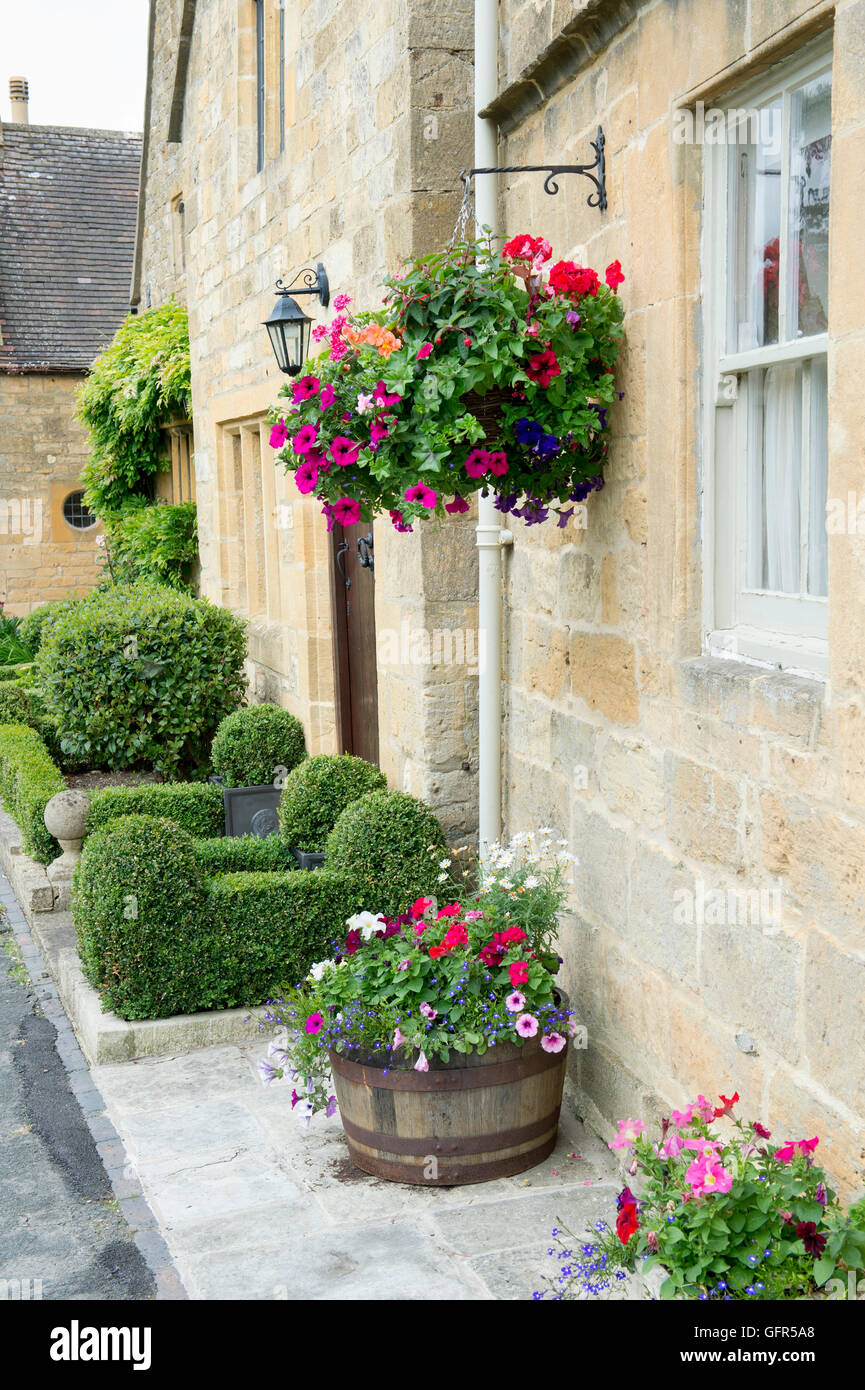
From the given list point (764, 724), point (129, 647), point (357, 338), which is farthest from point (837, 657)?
point (129, 647)

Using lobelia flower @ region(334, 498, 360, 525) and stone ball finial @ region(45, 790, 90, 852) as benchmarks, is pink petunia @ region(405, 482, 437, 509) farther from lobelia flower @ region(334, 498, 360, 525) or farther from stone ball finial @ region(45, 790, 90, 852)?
stone ball finial @ region(45, 790, 90, 852)

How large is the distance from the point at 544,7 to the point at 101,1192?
165 inches

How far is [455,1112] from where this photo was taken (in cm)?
408

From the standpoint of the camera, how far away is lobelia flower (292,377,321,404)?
13.0 feet

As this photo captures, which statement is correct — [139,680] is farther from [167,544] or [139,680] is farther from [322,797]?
[167,544]

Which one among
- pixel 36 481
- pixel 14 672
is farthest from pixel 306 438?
pixel 36 481

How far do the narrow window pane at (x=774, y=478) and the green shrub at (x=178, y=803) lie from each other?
197 inches

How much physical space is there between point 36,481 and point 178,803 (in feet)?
47.8

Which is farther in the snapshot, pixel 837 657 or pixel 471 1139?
pixel 471 1139

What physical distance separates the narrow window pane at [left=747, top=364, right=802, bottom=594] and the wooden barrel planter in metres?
1.68

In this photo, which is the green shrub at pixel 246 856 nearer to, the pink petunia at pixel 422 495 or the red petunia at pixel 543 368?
the pink petunia at pixel 422 495

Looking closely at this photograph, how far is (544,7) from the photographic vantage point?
14.1ft

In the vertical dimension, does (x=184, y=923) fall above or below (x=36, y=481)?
below
